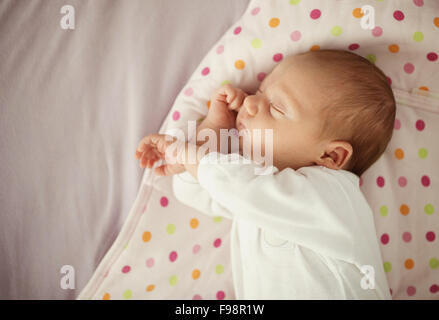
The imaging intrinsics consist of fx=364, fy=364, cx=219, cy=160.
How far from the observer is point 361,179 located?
1.21m

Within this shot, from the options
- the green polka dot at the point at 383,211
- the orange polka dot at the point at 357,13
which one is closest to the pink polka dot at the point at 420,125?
the green polka dot at the point at 383,211

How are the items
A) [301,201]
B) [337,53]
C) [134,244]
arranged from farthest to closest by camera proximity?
[134,244], [337,53], [301,201]

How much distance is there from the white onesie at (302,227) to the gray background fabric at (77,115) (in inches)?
14.1

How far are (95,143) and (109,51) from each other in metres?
0.30

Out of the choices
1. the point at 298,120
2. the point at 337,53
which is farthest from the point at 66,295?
the point at 337,53

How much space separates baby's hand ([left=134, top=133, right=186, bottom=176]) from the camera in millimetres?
1058

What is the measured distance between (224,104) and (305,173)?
324 millimetres

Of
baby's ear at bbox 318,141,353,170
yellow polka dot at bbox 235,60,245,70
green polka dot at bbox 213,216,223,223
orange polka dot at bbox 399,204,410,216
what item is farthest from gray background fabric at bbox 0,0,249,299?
orange polka dot at bbox 399,204,410,216

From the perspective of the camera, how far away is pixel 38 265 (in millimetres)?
1144

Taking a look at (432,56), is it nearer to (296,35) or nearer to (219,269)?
(296,35)

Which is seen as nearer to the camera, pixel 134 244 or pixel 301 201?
pixel 301 201

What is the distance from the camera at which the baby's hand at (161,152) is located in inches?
41.6

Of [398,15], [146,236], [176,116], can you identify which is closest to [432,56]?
[398,15]

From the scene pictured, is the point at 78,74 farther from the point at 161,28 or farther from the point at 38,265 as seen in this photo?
the point at 38,265
